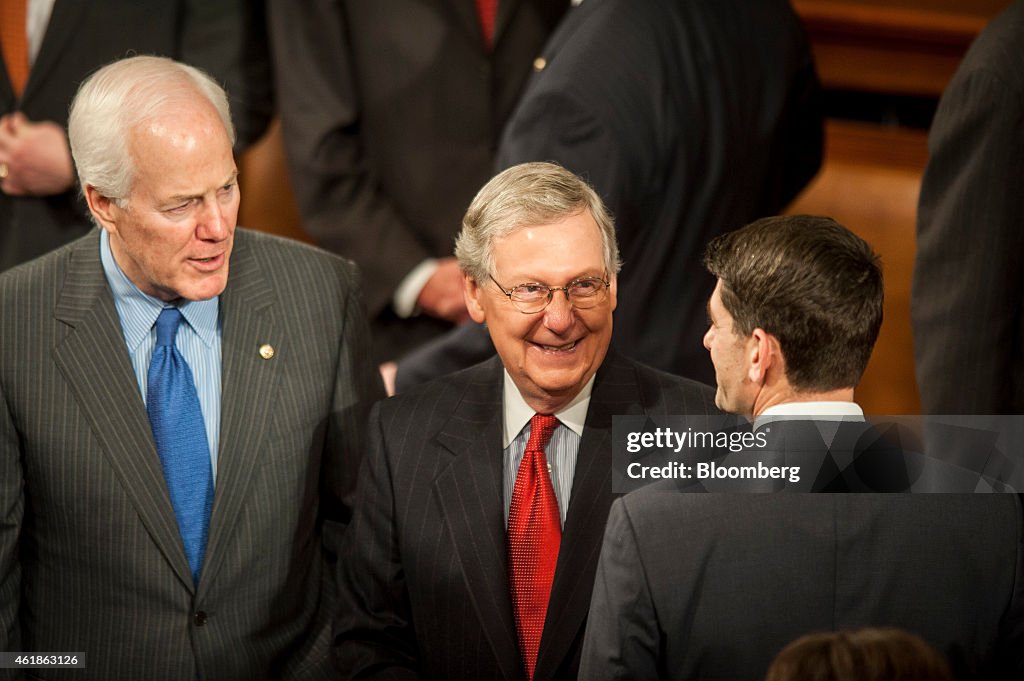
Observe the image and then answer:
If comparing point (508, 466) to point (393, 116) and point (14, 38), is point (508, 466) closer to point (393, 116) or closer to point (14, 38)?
point (393, 116)

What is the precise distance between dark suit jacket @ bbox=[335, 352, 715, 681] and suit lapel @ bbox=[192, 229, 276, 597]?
213 mm

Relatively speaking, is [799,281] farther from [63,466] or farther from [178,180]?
[63,466]

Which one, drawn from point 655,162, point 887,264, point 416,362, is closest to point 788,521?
point 655,162

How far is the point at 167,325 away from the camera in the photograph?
2.37m

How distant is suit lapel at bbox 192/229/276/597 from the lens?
2357mm

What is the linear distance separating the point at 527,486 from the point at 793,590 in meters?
0.46

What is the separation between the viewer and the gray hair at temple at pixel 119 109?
87.1 inches

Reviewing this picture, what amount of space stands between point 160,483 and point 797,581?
1059mm

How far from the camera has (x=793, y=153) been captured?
3.12 metres

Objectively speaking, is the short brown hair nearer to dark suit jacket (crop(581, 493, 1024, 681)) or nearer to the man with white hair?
dark suit jacket (crop(581, 493, 1024, 681))

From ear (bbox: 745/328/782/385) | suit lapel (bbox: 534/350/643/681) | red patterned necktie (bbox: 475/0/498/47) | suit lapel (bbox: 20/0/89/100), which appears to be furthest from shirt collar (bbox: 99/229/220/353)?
red patterned necktie (bbox: 475/0/498/47)

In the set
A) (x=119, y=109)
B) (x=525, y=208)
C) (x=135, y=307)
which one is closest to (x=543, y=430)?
(x=525, y=208)

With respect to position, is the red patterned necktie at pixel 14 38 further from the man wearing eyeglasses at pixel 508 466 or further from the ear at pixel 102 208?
the man wearing eyeglasses at pixel 508 466

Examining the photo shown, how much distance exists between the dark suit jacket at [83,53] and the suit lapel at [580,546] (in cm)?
140
